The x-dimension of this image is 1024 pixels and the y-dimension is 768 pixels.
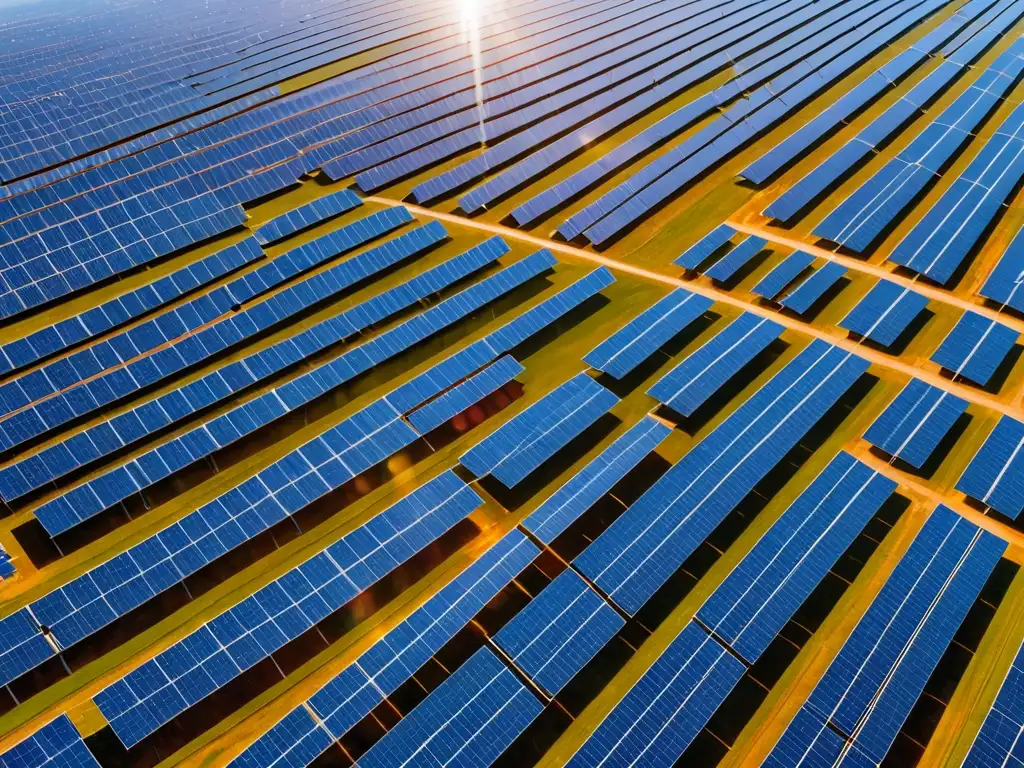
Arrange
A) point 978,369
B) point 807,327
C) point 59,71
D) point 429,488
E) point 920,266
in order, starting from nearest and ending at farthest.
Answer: point 429,488
point 978,369
point 807,327
point 920,266
point 59,71

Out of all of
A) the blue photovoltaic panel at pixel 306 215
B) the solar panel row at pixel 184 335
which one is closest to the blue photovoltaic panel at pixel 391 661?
the solar panel row at pixel 184 335

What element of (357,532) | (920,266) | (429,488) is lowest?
(357,532)

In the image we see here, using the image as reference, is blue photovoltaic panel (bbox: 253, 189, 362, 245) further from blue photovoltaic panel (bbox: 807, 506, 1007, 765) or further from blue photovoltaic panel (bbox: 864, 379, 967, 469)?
blue photovoltaic panel (bbox: 807, 506, 1007, 765)

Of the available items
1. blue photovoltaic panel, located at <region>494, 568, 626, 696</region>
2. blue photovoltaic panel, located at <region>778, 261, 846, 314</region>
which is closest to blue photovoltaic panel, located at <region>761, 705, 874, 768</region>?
blue photovoltaic panel, located at <region>494, 568, 626, 696</region>

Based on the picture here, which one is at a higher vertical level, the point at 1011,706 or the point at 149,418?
the point at 1011,706

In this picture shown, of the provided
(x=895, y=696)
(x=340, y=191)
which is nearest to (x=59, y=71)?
(x=340, y=191)

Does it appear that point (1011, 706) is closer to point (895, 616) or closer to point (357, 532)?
point (895, 616)
